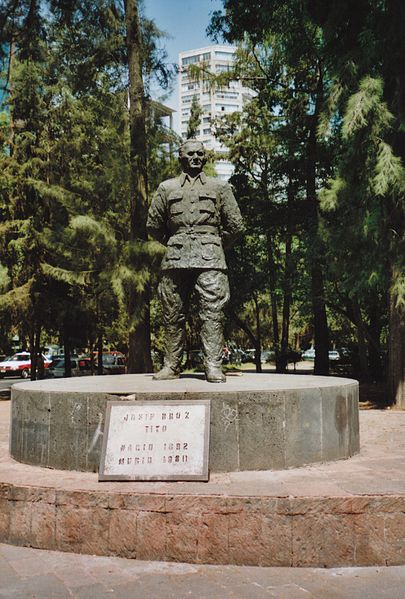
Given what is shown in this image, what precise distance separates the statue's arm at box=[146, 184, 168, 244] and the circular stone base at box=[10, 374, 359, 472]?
210 centimetres

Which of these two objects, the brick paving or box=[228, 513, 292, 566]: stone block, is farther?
box=[228, 513, 292, 566]: stone block

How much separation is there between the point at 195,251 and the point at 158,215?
0.70m

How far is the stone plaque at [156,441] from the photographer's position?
469cm

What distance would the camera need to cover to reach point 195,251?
668 cm

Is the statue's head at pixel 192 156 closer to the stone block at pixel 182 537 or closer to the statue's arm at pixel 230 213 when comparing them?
the statue's arm at pixel 230 213

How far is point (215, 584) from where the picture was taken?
3.73 metres

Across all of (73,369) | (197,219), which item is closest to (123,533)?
(197,219)

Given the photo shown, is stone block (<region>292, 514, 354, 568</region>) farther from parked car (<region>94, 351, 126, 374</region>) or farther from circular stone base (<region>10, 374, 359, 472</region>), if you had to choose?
parked car (<region>94, 351, 126, 374</region>)

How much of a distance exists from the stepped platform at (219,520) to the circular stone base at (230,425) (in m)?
0.60

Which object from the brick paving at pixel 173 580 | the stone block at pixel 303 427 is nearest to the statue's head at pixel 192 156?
the stone block at pixel 303 427

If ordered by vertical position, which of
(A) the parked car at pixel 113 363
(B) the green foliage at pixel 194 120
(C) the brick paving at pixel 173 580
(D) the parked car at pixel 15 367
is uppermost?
(B) the green foliage at pixel 194 120

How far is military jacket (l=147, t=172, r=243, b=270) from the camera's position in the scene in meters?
6.69

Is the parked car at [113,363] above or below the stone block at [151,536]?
below

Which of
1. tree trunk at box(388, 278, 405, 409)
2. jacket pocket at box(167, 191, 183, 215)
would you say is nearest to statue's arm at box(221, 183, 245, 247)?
jacket pocket at box(167, 191, 183, 215)
